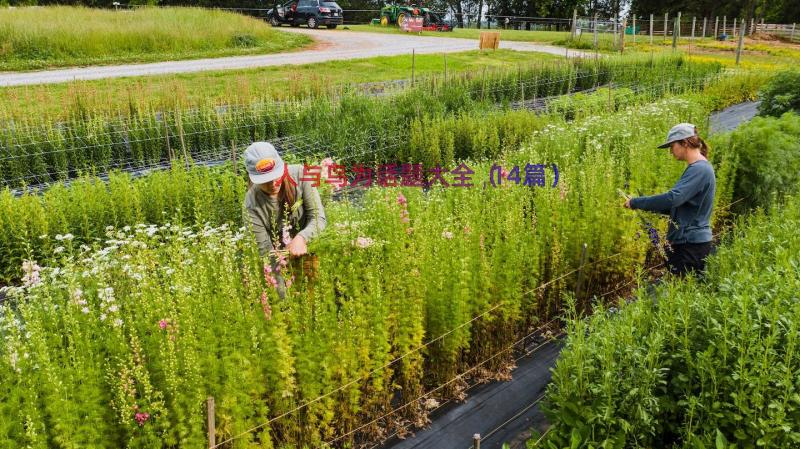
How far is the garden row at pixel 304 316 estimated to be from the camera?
2.68 m

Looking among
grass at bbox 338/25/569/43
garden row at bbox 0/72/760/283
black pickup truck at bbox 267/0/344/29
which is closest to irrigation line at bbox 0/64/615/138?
garden row at bbox 0/72/760/283

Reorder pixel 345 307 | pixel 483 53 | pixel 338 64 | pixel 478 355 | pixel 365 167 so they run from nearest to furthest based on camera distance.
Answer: pixel 345 307, pixel 478 355, pixel 365 167, pixel 338 64, pixel 483 53

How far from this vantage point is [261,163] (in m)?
3.57

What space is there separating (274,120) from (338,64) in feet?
30.3

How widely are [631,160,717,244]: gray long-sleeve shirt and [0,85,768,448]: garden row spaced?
1.81 ft

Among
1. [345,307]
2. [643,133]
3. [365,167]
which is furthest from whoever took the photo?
[365,167]

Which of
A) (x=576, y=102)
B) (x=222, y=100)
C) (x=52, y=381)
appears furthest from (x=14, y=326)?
(x=576, y=102)

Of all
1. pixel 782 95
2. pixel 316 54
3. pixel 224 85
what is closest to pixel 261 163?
pixel 782 95

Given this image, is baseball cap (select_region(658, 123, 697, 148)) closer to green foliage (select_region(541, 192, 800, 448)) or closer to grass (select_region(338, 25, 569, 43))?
green foliage (select_region(541, 192, 800, 448))

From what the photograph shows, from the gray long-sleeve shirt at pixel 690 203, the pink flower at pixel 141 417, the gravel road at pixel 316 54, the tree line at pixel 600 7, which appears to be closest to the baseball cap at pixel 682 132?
the gray long-sleeve shirt at pixel 690 203

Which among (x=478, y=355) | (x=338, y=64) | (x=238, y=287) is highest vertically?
(x=338, y=64)

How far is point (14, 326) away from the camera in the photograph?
279cm

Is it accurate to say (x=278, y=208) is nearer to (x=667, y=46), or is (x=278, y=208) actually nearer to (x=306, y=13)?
(x=306, y=13)

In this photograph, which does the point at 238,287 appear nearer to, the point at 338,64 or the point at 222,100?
the point at 222,100
